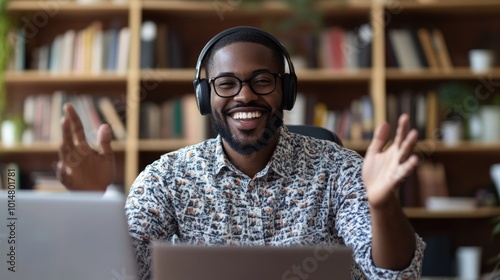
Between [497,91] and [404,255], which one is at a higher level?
[497,91]

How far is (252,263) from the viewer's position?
3.28ft

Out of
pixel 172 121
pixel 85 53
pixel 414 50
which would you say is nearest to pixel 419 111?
pixel 414 50

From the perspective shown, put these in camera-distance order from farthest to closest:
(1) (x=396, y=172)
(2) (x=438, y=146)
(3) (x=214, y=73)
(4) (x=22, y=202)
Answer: (2) (x=438, y=146), (3) (x=214, y=73), (1) (x=396, y=172), (4) (x=22, y=202)

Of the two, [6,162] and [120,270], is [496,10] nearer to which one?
[6,162]

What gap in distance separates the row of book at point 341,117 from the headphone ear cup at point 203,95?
73.5 inches

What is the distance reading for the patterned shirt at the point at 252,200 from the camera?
164cm

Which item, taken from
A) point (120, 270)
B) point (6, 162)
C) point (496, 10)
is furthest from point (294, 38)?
point (120, 270)

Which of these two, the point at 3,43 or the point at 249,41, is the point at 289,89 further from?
the point at 3,43

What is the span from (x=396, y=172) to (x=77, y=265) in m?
0.50

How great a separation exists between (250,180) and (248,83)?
0.22 meters

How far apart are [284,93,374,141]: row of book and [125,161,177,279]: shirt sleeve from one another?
1.98 m

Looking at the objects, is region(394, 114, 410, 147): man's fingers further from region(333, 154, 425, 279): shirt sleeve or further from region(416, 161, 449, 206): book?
region(416, 161, 449, 206): book

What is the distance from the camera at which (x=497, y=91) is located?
3.75 m

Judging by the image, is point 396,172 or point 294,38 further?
point 294,38
